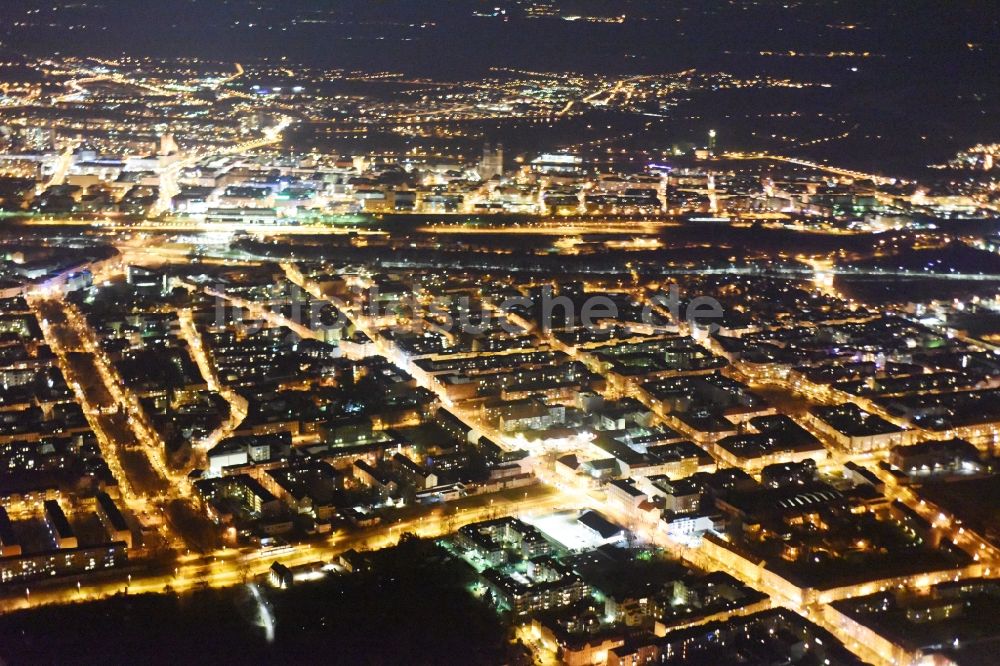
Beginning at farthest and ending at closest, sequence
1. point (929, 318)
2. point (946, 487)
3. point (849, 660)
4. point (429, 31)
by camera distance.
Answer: point (429, 31)
point (929, 318)
point (946, 487)
point (849, 660)

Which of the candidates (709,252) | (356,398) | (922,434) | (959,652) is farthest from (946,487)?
(709,252)

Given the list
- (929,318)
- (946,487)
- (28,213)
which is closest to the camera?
(946,487)

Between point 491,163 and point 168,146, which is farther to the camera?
point 168,146

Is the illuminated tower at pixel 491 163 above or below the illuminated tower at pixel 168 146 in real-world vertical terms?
below

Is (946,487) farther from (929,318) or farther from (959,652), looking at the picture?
(929,318)

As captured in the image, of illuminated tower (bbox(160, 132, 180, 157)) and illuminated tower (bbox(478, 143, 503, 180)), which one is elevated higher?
illuminated tower (bbox(160, 132, 180, 157))

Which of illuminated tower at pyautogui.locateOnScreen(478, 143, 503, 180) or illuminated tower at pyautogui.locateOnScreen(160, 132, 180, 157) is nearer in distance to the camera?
illuminated tower at pyautogui.locateOnScreen(478, 143, 503, 180)

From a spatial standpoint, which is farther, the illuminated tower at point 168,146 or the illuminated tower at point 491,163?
the illuminated tower at point 168,146

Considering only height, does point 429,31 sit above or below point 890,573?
above

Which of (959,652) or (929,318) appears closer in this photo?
(959,652)

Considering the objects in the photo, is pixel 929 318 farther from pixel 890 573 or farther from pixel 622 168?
pixel 622 168

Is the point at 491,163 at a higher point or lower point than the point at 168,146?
lower
